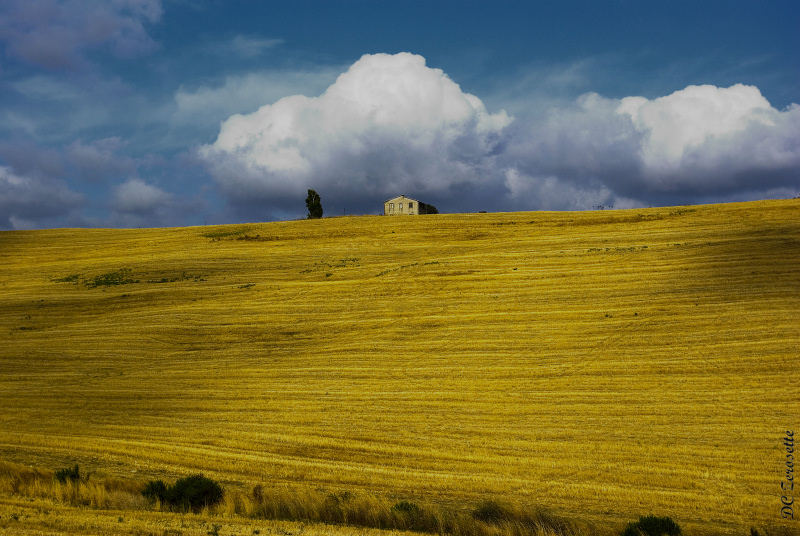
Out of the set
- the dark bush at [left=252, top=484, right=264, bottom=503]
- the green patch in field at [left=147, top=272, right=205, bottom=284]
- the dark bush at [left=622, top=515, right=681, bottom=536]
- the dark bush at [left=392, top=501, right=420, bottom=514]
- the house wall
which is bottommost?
the dark bush at [left=622, top=515, right=681, bottom=536]

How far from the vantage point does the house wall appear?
3189 inches

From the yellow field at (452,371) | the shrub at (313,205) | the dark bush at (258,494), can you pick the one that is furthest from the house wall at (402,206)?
the dark bush at (258,494)

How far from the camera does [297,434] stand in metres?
17.9

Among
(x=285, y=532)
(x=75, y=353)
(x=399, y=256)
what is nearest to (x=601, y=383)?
(x=285, y=532)

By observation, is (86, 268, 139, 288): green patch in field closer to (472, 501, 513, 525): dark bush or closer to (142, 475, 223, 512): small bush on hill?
(142, 475, 223, 512): small bush on hill

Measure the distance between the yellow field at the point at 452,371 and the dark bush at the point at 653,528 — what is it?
2.24 ft

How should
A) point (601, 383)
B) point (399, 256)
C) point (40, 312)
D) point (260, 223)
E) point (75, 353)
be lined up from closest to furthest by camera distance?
1. point (601, 383)
2. point (75, 353)
3. point (40, 312)
4. point (399, 256)
5. point (260, 223)

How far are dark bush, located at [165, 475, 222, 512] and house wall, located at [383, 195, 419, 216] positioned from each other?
68.6 metres

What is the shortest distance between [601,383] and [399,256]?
2303 centimetres

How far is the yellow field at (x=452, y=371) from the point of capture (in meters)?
14.7

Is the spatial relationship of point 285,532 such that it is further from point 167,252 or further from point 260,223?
point 260,223

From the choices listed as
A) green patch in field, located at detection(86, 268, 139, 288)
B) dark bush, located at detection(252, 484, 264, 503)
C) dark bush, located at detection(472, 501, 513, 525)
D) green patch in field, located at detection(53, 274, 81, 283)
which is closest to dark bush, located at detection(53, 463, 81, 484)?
dark bush, located at detection(252, 484, 264, 503)

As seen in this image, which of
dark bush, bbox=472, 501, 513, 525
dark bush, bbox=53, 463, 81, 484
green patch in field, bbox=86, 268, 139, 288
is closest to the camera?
dark bush, bbox=472, 501, 513, 525

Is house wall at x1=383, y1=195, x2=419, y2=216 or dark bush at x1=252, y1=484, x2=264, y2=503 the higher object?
house wall at x1=383, y1=195, x2=419, y2=216
